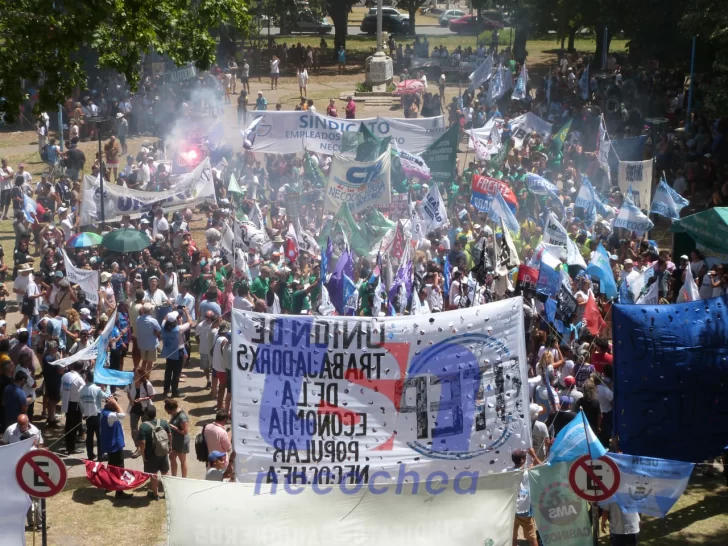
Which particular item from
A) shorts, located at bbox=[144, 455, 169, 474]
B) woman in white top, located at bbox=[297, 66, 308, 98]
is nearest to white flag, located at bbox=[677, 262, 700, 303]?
shorts, located at bbox=[144, 455, 169, 474]

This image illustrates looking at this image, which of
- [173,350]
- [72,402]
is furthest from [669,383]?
[72,402]

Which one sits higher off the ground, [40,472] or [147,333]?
[40,472]

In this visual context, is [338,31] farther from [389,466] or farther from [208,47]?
[389,466]

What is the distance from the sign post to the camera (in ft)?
31.0

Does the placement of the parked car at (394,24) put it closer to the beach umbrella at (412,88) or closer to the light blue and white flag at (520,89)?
the beach umbrella at (412,88)

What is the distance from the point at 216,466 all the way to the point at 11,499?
249 cm

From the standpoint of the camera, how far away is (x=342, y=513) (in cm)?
916

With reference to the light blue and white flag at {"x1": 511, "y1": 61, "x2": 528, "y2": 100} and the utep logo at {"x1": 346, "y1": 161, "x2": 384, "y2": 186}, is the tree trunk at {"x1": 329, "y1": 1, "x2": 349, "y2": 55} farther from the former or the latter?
the utep logo at {"x1": 346, "y1": 161, "x2": 384, "y2": 186}

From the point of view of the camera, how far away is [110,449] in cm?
1288

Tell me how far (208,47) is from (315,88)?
26.7 meters

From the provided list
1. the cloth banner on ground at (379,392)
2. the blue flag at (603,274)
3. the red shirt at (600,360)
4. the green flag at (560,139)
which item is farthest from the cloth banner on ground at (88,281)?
the green flag at (560,139)

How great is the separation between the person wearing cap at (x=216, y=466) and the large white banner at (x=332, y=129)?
14.2 meters

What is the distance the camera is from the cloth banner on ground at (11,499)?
9398 millimetres

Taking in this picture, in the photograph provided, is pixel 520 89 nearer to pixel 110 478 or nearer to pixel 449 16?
pixel 110 478
